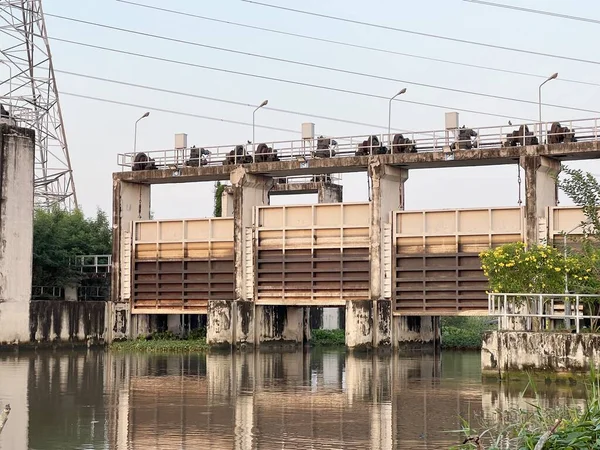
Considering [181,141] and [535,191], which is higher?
[181,141]

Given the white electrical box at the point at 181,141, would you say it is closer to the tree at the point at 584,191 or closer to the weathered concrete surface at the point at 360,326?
the weathered concrete surface at the point at 360,326

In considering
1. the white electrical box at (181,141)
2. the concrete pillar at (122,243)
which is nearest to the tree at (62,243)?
the concrete pillar at (122,243)

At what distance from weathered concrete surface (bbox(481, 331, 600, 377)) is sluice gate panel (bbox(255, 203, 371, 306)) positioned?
18780 mm

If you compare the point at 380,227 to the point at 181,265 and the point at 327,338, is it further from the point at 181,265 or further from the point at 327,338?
the point at 327,338

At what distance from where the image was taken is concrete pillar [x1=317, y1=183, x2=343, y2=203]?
63312 millimetres

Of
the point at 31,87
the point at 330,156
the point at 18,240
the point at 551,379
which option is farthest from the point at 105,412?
the point at 31,87

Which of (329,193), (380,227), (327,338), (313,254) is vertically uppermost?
(329,193)

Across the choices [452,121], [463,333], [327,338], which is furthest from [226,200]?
[452,121]

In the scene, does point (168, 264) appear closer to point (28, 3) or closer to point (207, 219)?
point (207, 219)

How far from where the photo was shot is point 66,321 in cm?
4938

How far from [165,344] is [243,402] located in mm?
26227

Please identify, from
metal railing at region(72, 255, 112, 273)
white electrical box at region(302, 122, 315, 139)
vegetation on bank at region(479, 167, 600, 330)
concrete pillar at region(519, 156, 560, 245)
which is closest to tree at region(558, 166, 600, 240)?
vegetation on bank at region(479, 167, 600, 330)

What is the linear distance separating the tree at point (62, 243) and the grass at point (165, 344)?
577cm

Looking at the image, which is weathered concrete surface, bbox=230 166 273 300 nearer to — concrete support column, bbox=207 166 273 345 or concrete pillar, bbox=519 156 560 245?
concrete support column, bbox=207 166 273 345
